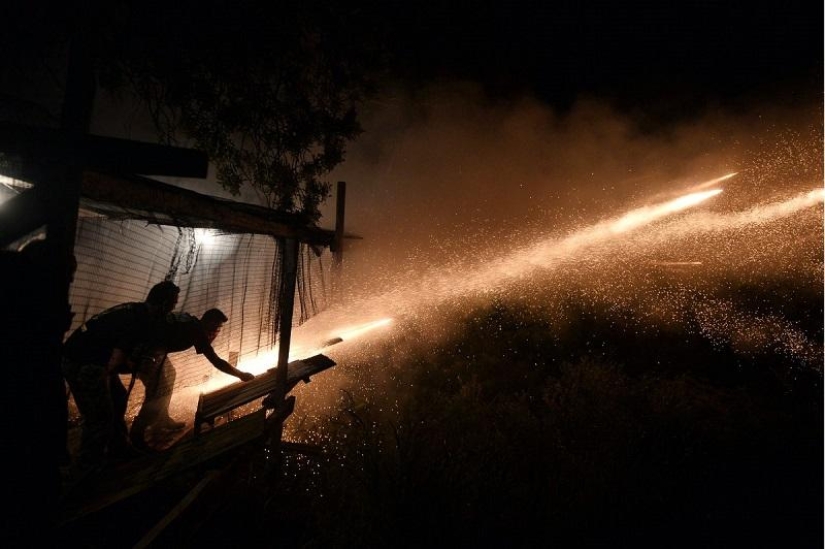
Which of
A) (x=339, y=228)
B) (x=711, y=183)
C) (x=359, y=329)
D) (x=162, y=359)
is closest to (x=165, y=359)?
(x=162, y=359)

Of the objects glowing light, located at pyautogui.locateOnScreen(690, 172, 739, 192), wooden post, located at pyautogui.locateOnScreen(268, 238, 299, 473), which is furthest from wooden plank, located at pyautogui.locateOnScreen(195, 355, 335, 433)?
glowing light, located at pyautogui.locateOnScreen(690, 172, 739, 192)

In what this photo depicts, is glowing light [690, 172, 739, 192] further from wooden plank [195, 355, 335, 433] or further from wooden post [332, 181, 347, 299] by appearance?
wooden plank [195, 355, 335, 433]

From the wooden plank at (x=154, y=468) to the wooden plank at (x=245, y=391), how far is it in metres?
0.33

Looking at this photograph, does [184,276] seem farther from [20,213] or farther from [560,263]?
[560,263]

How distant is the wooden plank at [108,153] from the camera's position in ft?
4.25

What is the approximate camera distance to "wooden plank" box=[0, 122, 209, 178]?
1296mm

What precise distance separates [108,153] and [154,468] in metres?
2.32

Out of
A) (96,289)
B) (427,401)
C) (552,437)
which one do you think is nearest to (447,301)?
(427,401)

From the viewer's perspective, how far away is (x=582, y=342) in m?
6.75

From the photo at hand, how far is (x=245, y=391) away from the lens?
362 cm

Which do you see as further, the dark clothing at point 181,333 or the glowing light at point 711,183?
the glowing light at point 711,183

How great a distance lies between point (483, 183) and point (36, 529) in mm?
10614

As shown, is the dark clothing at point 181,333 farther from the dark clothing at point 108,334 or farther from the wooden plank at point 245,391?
the wooden plank at point 245,391

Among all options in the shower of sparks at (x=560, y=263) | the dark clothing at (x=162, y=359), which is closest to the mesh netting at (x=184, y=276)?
the dark clothing at (x=162, y=359)
